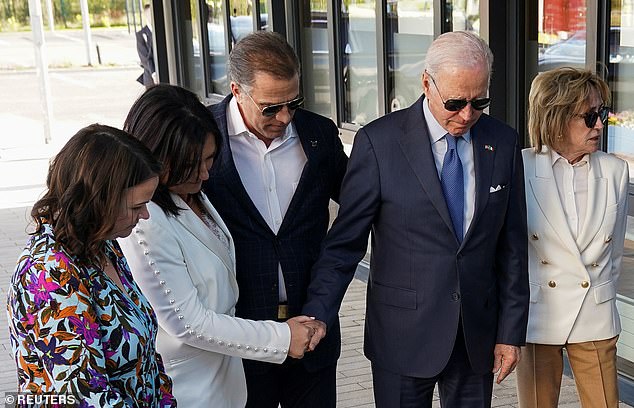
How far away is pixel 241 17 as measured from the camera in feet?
29.3

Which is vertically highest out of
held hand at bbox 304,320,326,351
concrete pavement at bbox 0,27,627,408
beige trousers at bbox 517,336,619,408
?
held hand at bbox 304,320,326,351

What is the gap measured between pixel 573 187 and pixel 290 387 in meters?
1.18

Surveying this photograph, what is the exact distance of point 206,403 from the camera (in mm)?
2643

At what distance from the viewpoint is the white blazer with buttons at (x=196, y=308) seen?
2.48 metres

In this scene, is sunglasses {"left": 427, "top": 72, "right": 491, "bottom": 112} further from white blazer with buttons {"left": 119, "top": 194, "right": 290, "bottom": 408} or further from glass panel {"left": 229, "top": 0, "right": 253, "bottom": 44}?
glass panel {"left": 229, "top": 0, "right": 253, "bottom": 44}

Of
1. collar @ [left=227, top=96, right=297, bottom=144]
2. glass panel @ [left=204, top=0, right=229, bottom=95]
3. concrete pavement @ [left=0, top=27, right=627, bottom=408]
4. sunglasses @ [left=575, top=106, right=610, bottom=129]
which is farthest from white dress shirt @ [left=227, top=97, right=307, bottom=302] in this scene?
glass panel @ [left=204, top=0, right=229, bottom=95]

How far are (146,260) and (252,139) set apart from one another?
67 centimetres

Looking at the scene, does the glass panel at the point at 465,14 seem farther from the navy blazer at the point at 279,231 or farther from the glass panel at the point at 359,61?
the navy blazer at the point at 279,231

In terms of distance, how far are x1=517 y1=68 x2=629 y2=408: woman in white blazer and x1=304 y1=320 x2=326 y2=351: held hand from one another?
831 mm

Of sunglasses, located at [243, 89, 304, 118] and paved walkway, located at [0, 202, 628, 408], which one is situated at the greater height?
sunglasses, located at [243, 89, 304, 118]

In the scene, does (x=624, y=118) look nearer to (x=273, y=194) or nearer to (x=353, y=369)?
(x=353, y=369)

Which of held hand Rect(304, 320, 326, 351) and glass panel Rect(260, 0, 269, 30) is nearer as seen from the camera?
held hand Rect(304, 320, 326, 351)

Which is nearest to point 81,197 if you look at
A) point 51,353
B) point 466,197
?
point 51,353

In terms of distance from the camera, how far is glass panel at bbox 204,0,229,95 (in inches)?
377
